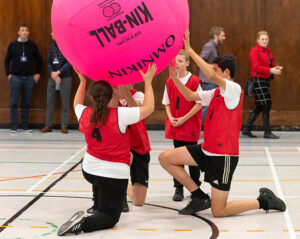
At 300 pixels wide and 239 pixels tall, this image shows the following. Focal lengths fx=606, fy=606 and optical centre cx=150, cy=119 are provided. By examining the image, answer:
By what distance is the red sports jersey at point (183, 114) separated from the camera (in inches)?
224

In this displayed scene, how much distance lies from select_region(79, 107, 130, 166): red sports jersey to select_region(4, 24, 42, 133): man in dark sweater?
19.6 ft

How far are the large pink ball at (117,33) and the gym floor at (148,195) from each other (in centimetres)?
130

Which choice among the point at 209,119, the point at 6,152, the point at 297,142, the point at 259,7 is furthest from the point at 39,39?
the point at 209,119

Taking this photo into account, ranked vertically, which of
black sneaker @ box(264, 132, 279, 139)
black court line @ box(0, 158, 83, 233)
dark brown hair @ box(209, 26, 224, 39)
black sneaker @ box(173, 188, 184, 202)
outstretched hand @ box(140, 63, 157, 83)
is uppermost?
dark brown hair @ box(209, 26, 224, 39)

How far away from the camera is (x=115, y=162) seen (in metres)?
4.55

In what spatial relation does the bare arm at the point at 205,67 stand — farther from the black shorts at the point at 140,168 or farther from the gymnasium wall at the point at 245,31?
the gymnasium wall at the point at 245,31

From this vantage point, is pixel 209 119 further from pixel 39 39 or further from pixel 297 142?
pixel 39 39

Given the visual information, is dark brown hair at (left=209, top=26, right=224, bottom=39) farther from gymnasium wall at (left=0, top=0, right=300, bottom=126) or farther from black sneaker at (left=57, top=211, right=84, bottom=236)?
black sneaker at (left=57, top=211, right=84, bottom=236)

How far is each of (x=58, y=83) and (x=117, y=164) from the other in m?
5.91

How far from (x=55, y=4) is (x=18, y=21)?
6868 millimetres

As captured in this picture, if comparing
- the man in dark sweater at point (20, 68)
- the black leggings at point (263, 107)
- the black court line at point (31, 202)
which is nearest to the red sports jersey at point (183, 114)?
the black court line at point (31, 202)

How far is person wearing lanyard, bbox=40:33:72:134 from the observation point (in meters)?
10.2

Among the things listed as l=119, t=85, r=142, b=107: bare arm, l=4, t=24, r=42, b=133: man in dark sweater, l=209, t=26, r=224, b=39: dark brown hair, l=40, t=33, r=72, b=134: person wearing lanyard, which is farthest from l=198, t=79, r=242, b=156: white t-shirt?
l=4, t=24, r=42, b=133: man in dark sweater

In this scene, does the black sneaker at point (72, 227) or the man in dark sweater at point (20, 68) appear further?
the man in dark sweater at point (20, 68)
